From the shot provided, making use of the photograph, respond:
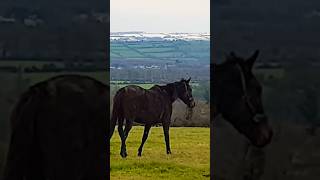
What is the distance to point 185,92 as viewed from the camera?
159 inches

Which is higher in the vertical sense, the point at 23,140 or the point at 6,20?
the point at 6,20

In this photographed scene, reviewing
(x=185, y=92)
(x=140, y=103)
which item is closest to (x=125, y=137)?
(x=140, y=103)

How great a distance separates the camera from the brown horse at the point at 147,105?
4.03 meters

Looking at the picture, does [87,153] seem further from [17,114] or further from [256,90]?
[256,90]

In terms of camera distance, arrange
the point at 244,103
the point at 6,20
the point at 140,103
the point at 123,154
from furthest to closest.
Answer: the point at 140,103
the point at 123,154
the point at 244,103
the point at 6,20

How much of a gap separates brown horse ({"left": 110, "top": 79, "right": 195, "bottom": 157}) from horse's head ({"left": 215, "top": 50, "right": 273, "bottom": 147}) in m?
0.50

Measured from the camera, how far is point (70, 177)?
361cm

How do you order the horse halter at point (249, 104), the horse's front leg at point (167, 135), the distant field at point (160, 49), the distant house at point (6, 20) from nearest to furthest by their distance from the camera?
the distant house at point (6, 20), the horse halter at point (249, 104), the distant field at point (160, 49), the horse's front leg at point (167, 135)

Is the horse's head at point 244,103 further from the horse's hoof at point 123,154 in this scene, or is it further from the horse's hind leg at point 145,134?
the horse's hoof at point 123,154

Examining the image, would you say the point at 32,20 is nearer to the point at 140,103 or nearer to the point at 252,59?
the point at 140,103

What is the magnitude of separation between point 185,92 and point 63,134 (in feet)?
3.31

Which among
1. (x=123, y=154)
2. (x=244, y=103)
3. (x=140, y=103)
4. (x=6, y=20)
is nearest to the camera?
(x=6, y=20)

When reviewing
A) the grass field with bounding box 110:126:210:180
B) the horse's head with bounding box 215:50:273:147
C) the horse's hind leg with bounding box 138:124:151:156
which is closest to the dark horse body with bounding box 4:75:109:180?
the grass field with bounding box 110:126:210:180

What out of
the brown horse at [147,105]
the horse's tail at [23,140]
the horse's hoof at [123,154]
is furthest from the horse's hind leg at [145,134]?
the horse's tail at [23,140]
